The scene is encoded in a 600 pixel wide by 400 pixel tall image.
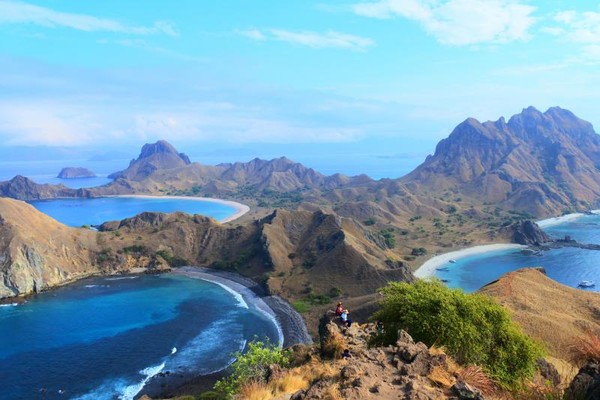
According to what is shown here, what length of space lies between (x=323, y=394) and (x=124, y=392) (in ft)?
168

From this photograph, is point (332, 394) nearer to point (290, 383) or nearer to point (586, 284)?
point (290, 383)

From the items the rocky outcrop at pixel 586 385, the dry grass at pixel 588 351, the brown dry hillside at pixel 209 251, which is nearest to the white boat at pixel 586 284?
the brown dry hillside at pixel 209 251

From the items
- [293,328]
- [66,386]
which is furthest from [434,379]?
[293,328]

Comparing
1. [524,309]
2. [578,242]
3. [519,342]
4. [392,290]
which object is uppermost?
[392,290]

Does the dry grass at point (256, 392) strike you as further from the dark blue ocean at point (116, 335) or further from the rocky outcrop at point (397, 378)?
the dark blue ocean at point (116, 335)

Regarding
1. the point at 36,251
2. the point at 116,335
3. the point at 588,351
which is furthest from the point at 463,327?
the point at 36,251

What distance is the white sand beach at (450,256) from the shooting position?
12331cm

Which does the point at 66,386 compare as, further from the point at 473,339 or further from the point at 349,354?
the point at 473,339

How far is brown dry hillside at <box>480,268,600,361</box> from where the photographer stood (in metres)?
48.4

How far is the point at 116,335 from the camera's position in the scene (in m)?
76.1

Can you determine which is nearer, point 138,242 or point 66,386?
point 66,386

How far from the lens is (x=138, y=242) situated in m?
124

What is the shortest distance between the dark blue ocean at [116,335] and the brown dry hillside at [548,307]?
127 ft

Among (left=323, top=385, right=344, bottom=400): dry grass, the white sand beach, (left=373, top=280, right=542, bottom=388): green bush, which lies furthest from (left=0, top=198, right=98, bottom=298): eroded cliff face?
(left=323, top=385, right=344, bottom=400): dry grass
